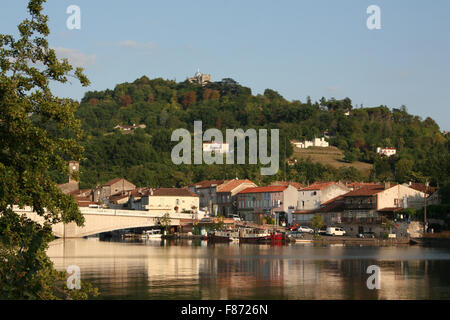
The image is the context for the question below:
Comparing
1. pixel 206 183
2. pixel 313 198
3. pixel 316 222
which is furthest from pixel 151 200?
pixel 316 222

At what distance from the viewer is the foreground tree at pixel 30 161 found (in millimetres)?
18750

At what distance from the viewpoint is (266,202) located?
107500mm

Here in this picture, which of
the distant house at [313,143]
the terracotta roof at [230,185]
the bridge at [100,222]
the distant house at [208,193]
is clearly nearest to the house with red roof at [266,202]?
the terracotta roof at [230,185]

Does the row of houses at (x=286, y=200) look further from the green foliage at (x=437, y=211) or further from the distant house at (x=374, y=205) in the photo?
the green foliage at (x=437, y=211)

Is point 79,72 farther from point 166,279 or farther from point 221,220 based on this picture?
point 221,220

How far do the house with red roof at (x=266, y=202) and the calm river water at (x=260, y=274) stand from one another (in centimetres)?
4043

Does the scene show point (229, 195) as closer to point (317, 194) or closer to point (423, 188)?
point (317, 194)

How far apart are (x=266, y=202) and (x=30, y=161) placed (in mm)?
88829

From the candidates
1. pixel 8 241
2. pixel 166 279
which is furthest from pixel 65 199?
pixel 166 279

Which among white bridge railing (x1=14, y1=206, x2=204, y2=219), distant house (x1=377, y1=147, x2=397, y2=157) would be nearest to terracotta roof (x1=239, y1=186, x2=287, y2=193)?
white bridge railing (x1=14, y1=206, x2=204, y2=219)

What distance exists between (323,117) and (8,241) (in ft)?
579

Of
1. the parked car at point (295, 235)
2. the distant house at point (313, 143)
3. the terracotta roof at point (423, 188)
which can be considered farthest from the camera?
the distant house at point (313, 143)

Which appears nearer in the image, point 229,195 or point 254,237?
point 254,237
